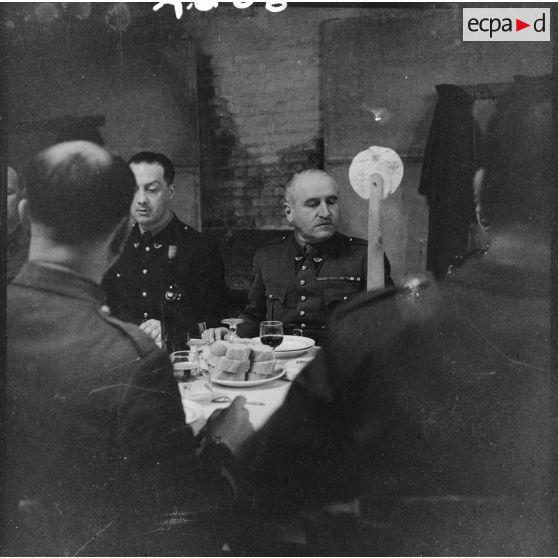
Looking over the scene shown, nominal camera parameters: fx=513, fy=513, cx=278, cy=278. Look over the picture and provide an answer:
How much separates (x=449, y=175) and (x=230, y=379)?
3.26 feet

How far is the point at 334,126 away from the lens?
1723 mm

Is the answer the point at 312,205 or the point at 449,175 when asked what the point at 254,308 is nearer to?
the point at 312,205

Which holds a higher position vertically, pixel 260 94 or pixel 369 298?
pixel 260 94

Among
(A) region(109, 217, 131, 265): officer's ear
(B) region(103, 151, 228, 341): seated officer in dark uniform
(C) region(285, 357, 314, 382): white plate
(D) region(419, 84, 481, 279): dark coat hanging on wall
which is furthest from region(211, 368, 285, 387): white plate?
(D) region(419, 84, 481, 279): dark coat hanging on wall

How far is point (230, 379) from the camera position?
1.56m

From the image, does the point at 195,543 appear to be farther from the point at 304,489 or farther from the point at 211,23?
the point at 211,23

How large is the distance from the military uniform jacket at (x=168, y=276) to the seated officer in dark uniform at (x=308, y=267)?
12 centimetres

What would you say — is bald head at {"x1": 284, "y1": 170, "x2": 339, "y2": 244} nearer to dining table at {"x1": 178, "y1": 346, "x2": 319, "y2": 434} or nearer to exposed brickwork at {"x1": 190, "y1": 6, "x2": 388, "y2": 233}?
exposed brickwork at {"x1": 190, "y1": 6, "x2": 388, "y2": 233}

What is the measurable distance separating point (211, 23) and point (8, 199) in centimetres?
89

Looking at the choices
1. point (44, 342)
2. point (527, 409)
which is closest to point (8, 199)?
point (44, 342)

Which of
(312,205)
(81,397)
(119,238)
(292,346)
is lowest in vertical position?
(81,397)

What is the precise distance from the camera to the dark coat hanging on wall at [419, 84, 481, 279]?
172 cm

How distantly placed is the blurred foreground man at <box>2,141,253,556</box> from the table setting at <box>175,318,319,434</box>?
79mm

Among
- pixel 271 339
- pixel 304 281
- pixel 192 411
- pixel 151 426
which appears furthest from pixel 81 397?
pixel 304 281
